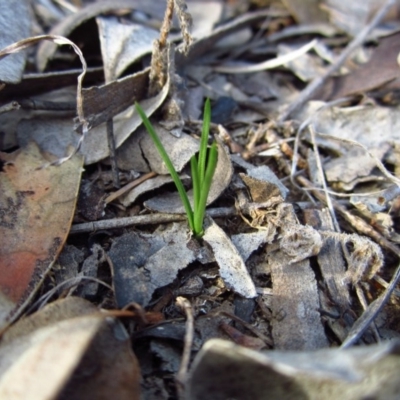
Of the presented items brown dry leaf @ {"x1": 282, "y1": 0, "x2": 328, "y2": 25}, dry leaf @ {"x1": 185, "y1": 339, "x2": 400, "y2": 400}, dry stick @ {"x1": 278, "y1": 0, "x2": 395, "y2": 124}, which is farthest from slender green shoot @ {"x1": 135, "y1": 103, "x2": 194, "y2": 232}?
brown dry leaf @ {"x1": 282, "y1": 0, "x2": 328, "y2": 25}

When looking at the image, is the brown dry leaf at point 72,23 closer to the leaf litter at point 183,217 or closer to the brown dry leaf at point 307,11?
the leaf litter at point 183,217

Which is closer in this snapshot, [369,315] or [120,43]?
[369,315]

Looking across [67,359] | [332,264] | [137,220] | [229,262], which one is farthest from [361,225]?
[67,359]

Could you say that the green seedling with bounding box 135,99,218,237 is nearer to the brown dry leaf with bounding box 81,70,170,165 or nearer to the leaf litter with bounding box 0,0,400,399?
the leaf litter with bounding box 0,0,400,399

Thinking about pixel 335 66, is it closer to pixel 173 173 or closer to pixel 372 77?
pixel 372 77

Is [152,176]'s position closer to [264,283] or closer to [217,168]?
[217,168]
